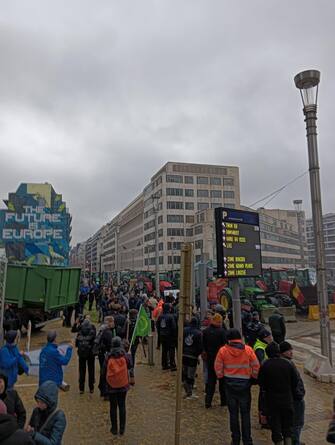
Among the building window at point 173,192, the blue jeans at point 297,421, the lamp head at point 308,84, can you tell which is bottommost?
the blue jeans at point 297,421

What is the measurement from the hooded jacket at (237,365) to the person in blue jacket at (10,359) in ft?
10.0

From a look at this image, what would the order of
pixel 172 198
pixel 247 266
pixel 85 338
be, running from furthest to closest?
pixel 172 198 < pixel 247 266 < pixel 85 338

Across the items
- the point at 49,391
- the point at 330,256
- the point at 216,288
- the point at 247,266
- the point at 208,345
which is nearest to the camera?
the point at 49,391

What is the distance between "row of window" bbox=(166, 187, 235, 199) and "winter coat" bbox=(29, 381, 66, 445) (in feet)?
268

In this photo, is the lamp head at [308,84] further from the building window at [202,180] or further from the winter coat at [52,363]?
the building window at [202,180]

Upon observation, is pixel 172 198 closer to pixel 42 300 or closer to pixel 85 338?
pixel 42 300

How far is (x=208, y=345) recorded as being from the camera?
23.5 ft

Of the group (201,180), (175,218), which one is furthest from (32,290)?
(201,180)

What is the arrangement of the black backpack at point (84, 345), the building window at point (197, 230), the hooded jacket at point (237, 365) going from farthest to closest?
the building window at point (197, 230) < the black backpack at point (84, 345) < the hooded jacket at point (237, 365)

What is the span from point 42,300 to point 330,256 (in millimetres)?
168413

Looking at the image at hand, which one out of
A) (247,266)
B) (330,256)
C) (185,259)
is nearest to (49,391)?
(185,259)

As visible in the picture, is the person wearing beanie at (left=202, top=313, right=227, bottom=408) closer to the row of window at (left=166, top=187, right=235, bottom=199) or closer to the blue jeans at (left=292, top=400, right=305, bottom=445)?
the blue jeans at (left=292, top=400, right=305, bottom=445)

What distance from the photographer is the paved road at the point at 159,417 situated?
5598mm

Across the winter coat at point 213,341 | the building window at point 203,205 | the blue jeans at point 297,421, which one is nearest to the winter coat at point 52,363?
the winter coat at point 213,341
